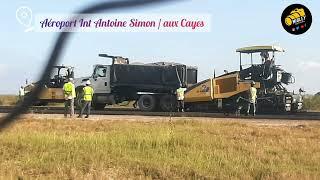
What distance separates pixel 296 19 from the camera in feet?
9.58

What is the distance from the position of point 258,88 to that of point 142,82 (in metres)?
6.07

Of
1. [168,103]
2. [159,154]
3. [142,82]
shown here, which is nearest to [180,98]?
[168,103]

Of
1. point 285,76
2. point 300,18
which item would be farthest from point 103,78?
point 300,18

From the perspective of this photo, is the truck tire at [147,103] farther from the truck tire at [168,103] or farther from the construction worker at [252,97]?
the construction worker at [252,97]

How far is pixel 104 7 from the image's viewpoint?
1.12 meters

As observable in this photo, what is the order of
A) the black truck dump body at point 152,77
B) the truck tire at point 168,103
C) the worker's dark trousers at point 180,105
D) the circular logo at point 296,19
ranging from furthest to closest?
the black truck dump body at point 152,77 → the truck tire at point 168,103 → the worker's dark trousers at point 180,105 → the circular logo at point 296,19

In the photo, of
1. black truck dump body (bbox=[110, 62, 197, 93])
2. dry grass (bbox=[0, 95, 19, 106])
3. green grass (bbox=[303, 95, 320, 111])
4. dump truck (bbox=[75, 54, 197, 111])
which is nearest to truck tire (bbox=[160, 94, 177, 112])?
dump truck (bbox=[75, 54, 197, 111])

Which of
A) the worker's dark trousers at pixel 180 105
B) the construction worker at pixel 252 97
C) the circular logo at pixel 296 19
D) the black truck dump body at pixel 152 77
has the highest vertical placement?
the black truck dump body at pixel 152 77

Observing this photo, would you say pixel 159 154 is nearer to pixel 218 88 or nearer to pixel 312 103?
pixel 218 88

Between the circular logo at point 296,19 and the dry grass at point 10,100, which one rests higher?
the circular logo at point 296,19

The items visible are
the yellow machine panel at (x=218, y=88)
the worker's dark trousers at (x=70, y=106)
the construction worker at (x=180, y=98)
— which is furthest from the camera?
the construction worker at (x=180, y=98)

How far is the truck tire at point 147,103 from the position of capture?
2880 cm

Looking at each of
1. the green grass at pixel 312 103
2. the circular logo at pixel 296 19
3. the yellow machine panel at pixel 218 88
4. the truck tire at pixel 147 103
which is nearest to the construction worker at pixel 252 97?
the yellow machine panel at pixel 218 88

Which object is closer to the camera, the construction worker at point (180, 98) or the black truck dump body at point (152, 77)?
the construction worker at point (180, 98)
